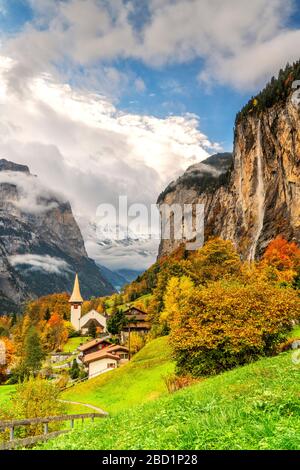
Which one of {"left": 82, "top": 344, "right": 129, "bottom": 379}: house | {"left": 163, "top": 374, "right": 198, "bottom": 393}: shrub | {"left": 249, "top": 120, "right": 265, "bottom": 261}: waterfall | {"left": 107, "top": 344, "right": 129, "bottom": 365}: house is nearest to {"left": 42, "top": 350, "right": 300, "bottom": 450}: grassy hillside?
{"left": 163, "top": 374, "right": 198, "bottom": 393}: shrub

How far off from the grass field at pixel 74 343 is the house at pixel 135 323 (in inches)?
915

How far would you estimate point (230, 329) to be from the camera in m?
33.6

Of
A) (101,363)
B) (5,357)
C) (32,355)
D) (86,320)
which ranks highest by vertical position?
(101,363)

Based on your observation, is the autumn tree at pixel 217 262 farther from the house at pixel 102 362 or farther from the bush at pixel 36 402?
the bush at pixel 36 402

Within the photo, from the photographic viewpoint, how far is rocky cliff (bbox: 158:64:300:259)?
97.6m

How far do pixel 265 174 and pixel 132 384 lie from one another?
7612 cm

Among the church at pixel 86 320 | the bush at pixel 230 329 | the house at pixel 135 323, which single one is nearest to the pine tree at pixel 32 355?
the house at pixel 135 323

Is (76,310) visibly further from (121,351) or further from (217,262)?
(217,262)

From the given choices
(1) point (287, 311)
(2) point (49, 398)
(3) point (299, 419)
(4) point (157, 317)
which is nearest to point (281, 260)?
(4) point (157, 317)

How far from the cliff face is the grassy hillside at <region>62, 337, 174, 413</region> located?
154 ft

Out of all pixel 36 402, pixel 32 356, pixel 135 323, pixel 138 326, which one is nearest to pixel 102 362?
pixel 32 356

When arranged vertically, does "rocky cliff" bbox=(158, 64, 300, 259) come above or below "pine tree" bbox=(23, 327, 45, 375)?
above

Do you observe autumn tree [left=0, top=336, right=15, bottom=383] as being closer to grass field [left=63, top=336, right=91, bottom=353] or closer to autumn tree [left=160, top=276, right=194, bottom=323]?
grass field [left=63, top=336, right=91, bottom=353]

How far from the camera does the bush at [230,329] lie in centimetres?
3338
